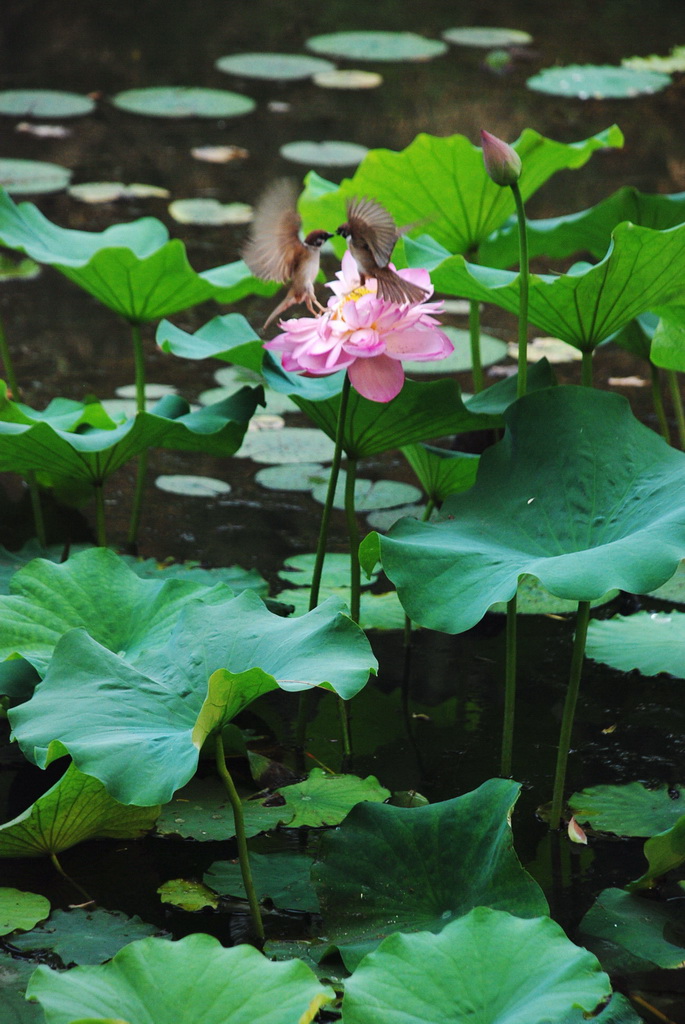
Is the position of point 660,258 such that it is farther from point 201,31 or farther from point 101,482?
point 201,31

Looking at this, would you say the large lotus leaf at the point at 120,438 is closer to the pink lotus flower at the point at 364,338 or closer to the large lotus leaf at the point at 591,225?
the pink lotus flower at the point at 364,338

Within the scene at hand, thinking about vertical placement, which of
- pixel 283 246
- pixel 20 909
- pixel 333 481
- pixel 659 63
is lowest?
pixel 659 63

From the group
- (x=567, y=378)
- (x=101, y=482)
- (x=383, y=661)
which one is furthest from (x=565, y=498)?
(x=567, y=378)

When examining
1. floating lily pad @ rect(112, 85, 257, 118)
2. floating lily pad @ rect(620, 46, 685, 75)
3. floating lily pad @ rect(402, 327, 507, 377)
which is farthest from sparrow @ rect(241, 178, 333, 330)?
floating lily pad @ rect(620, 46, 685, 75)

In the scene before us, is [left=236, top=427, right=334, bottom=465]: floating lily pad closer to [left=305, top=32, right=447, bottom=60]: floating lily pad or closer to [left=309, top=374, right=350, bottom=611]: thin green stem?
[left=309, top=374, right=350, bottom=611]: thin green stem

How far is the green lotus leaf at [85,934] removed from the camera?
98cm

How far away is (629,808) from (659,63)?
4.29 m

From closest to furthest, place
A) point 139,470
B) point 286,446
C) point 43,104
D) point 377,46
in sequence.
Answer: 1. point 139,470
2. point 286,446
3. point 43,104
4. point 377,46

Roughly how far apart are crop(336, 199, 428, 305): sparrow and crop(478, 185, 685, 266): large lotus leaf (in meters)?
0.59

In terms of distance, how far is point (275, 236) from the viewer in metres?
1.15

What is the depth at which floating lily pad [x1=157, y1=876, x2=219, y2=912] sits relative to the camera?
106 cm

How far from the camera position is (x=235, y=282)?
1.57 meters

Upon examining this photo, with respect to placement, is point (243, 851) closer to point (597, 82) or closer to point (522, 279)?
point (522, 279)

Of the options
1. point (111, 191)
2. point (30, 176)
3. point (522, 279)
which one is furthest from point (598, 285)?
point (30, 176)
